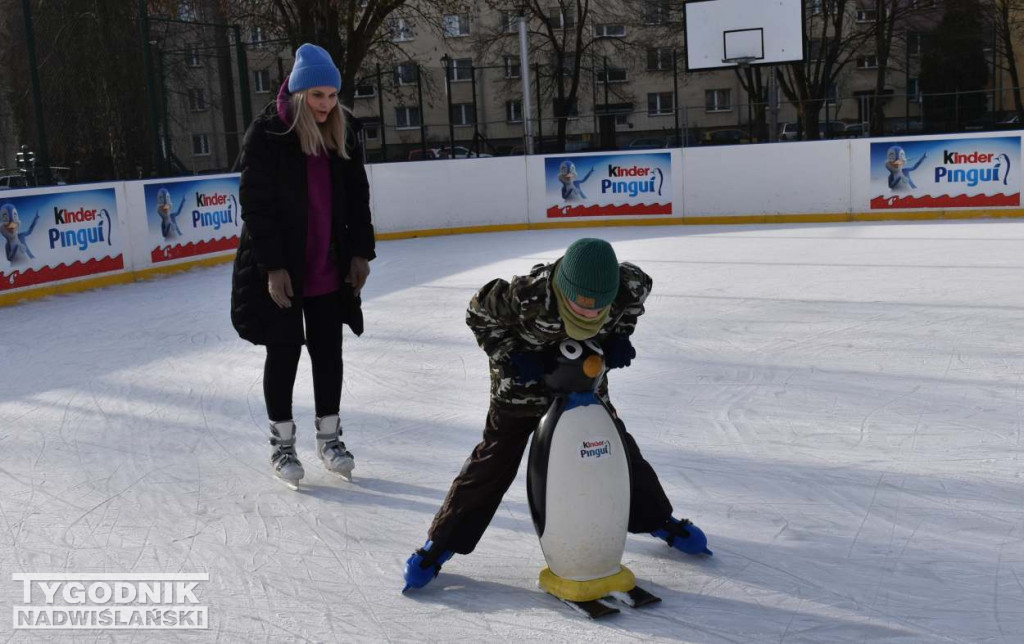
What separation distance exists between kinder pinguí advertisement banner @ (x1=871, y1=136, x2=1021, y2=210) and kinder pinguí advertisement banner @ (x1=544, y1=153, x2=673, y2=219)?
9.23 feet

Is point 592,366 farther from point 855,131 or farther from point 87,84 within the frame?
point 87,84

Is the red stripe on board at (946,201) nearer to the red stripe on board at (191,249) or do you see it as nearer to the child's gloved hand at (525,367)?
the red stripe on board at (191,249)

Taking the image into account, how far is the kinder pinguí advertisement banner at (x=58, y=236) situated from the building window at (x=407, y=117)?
6.77 m

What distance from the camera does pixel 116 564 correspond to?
3.10 m

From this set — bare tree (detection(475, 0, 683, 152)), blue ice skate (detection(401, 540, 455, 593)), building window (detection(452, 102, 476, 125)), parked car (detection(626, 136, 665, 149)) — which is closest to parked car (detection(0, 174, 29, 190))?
building window (detection(452, 102, 476, 125))

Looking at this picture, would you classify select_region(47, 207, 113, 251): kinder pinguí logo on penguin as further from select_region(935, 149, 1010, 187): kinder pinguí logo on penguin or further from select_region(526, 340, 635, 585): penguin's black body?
select_region(935, 149, 1010, 187): kinder pinguí logo on penguin

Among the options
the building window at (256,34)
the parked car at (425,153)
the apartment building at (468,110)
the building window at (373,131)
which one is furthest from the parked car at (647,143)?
the building window at (256,34)

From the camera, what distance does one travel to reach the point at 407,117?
1681 centimetres

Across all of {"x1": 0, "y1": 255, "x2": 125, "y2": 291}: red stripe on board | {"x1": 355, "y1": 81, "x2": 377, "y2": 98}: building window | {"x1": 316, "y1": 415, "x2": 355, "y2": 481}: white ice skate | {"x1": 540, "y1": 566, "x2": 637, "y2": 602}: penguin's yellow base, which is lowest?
{"x1": 540, "y1": 566, "x2": 637, "y2": 602}: penguin's yellow base

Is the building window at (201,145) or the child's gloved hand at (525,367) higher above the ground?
the building window at (201,145)

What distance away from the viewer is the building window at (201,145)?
1259 cm

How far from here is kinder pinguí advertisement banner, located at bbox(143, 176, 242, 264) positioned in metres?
10.9

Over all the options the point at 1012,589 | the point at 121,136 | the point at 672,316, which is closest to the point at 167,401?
the point at 672,316

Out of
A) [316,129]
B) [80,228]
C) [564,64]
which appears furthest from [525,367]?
[564,64]
